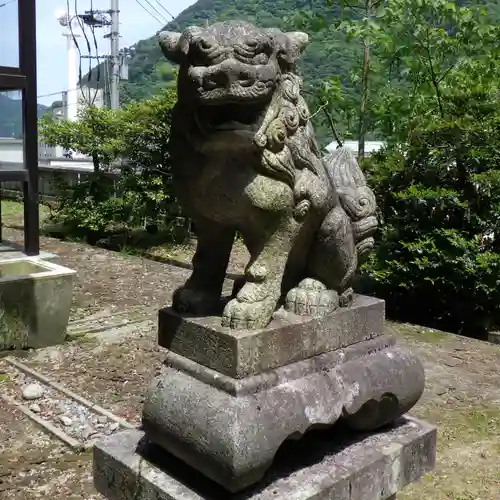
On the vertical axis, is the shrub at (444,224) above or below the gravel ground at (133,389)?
above

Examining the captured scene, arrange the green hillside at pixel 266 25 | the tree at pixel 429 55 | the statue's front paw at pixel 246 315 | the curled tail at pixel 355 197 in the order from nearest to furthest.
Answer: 1. the statue's front paw at pixel 246 315
2. the curled tail at pixel 355 197
3. the tree at pixel 429 55
4. the green hillside at pixel 266 25

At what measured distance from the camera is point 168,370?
2297 millimetres

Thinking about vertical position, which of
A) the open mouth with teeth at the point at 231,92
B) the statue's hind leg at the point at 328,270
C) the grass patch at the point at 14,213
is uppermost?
the open mouth with teeth at the point at 231,92

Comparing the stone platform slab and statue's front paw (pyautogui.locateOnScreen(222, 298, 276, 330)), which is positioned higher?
statue's front paw (pyautogui.locateOnScreen(222, 298, 276, 330))

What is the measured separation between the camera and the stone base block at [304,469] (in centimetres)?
217

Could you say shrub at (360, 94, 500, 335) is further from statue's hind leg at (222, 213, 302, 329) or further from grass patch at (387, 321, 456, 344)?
statue's hind leg at (222, 213, 302, 329)

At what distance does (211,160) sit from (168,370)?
0.79 meters

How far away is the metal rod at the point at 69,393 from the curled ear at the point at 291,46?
91.2 inches

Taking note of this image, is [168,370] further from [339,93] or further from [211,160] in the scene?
[339,93]

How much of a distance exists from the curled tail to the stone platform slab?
0.27 m

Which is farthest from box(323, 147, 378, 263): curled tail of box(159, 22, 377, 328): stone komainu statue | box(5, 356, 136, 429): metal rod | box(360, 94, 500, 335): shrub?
box(360, 94, 500, 335): shrub

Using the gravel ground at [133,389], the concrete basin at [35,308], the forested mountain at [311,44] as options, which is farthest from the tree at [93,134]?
the concrete basin at [35,308]

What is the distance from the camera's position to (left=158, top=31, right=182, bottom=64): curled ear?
205 centimetres

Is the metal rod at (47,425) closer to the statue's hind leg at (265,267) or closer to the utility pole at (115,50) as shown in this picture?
the statue's hind leg at (265,267)
